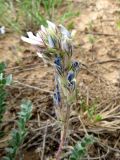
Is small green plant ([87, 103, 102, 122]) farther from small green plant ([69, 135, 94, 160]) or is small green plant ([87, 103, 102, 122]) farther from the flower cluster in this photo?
the flower cluster

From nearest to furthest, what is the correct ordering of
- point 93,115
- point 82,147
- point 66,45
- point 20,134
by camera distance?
1. point 66,45
2. point 82,147
3. point 20,134
4. point 93,115

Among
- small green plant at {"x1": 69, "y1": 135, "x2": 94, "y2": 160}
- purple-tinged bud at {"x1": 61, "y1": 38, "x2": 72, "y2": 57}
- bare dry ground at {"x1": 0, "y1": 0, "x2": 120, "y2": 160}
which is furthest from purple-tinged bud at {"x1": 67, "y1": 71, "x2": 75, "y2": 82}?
bare dry ground at {"x1": 0, "y1": 0, "x2": 120, "y2": 160}

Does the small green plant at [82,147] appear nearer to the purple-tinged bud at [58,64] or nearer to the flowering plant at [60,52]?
the flowering plant at [60,52]

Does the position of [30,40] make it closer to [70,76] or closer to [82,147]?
[70,76]

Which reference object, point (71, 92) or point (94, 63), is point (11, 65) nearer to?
point (94, 63)

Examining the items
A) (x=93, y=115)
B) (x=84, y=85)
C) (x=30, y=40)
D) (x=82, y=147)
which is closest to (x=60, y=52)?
(x=30, y=40)

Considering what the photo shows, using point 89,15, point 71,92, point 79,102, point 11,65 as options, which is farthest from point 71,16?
point 71,92
